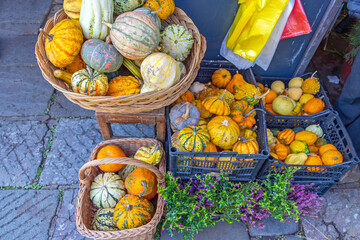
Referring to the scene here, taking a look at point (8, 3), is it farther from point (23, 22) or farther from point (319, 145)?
point (319, 145)

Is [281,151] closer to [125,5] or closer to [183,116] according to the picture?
[183,116]

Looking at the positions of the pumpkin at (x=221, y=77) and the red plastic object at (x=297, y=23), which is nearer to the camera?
the red plastic object at (x=297, y=23)

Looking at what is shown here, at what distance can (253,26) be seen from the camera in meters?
2.69

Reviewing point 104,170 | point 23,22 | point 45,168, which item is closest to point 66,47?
point 104,170

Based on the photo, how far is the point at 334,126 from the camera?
2.94 m

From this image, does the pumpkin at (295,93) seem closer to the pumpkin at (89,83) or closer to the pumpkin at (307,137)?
the pumpkin at (307,137)

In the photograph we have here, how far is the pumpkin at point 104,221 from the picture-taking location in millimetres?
2248

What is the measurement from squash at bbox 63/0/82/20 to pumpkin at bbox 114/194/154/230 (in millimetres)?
1734

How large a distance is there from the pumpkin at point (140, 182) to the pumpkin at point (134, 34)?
1.06 metres

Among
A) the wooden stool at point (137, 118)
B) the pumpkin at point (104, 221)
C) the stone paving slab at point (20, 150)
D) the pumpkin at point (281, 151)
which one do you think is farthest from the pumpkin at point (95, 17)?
the pumpkin at point (281, 151)

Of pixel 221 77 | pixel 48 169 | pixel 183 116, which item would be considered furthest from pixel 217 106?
pixel 48 169

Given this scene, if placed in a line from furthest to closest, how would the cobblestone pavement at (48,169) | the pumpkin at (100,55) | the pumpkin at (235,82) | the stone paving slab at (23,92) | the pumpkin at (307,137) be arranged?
1. the stone paving slab at (23,92)
2. the pumpkin at (235,82)
3. the pumpkin at (307,137)
4. the cobblestone pavement at (48,169)
5. the pumpkin at (100,55)

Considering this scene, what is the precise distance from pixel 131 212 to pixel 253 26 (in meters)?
2.15

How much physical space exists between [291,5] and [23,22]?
4359mm
